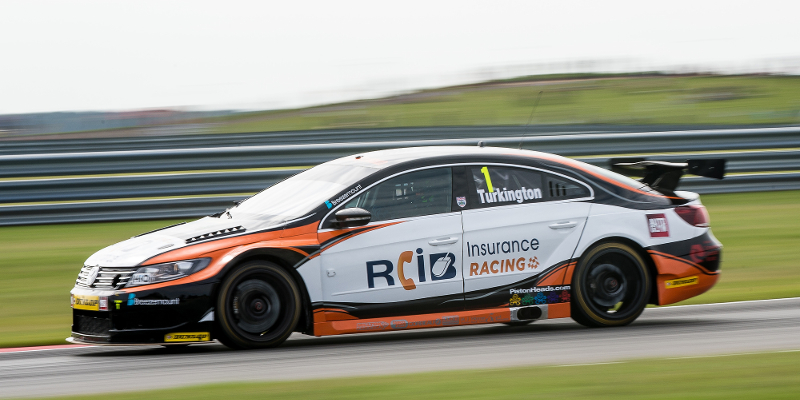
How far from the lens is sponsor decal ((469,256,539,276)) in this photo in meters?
6.71

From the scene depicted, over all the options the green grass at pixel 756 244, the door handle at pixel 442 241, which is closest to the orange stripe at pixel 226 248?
the door handle at pixel 442 241

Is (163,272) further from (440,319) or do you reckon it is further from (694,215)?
(694,215)

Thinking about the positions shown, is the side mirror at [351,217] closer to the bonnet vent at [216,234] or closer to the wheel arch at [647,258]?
the bonnet vent at [216,234]

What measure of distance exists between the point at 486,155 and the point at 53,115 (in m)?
19.8

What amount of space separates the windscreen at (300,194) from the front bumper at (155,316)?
32.0 inches

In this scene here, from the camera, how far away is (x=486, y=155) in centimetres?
706

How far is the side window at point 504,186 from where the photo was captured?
6883 millimetres

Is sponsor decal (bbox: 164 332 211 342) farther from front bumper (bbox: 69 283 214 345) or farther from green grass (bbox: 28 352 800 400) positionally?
green grass (bbox: 28 352 800 400)

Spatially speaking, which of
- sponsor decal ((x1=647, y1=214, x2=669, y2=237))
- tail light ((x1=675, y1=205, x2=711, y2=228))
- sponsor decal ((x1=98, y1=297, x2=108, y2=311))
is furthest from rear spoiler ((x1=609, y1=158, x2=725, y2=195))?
sponsor decal ((x1=98, y1=297, x2=108, y2=311))

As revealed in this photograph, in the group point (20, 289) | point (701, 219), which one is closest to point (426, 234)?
point (701, 219)

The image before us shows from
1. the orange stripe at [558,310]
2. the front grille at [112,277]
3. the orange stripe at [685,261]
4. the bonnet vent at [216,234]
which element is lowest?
the orange stripe at [558,310]

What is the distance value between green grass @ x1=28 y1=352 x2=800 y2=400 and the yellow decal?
131 cm

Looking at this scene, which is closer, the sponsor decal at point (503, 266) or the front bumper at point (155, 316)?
the front bumper at point (155, 316)

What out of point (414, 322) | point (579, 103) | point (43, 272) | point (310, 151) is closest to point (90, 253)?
point (43, 272)
